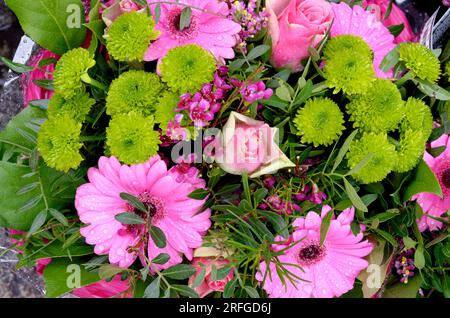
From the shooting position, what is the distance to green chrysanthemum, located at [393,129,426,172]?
1.62ft

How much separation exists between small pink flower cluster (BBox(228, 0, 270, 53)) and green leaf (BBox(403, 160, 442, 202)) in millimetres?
214

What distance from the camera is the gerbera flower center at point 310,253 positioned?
549mm

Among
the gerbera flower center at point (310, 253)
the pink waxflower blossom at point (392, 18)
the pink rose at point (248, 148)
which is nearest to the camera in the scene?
the pink rose at point (248, 148)

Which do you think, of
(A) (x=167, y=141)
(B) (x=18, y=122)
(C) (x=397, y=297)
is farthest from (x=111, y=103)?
(C) (x=397, y=297)

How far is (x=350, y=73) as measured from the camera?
0.48 m

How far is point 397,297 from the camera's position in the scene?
649 millimetres

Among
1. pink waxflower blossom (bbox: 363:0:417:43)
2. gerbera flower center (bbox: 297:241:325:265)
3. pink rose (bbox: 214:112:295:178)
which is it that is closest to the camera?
pink rose (bbox: 214:112:295:178)

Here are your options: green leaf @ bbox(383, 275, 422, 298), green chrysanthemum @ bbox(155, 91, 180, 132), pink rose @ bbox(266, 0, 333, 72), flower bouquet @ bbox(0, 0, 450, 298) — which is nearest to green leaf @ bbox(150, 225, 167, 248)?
flower bouquet @ bbox(0, 0, 450, 298)

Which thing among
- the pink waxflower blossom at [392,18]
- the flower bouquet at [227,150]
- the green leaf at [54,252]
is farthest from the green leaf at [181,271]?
the pink waxflower blossom at [392,18]

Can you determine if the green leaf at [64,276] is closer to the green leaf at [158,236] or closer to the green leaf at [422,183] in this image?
the green leaf at [158,236]

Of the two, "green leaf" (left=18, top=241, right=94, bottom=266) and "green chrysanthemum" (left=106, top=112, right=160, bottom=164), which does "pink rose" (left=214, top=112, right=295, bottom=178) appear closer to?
"green chrysanthemum" (left=106, top=112, right=160, bottom=164)

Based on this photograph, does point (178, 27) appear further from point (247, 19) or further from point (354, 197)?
point (354, 197)

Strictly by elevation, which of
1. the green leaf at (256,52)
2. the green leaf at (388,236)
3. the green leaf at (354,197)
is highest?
the green leaf at (256,52)

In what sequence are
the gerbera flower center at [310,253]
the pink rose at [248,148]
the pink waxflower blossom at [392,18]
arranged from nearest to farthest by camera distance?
1. the pink rose at [248,148]
2. the gerbera flower center at [310,253]
3. the pink waxflower blossom at [392,18]
